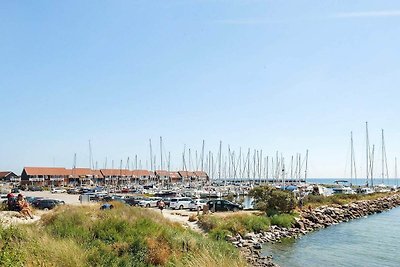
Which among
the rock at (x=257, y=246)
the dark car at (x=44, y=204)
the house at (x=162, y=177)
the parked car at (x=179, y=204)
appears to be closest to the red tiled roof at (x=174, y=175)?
the house at (x=162, y=177)

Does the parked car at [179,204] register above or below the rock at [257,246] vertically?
above

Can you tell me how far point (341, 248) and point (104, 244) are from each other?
63.8 ft

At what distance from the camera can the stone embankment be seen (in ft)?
89.3

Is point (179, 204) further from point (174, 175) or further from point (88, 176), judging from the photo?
point (174, 175)

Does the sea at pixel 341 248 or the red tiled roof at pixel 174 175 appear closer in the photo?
the sea at pixel 341 248

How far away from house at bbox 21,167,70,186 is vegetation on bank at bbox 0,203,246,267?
96889 millimetres

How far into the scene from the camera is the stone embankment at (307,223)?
27.2m

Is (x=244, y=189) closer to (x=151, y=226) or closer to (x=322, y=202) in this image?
(x=322, y=202)

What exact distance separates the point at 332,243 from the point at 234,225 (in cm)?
771

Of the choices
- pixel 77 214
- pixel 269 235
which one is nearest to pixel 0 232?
pixel 77 214

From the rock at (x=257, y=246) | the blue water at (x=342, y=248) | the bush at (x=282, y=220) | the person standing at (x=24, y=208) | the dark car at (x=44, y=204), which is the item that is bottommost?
the blue water at (x=342, y=248)

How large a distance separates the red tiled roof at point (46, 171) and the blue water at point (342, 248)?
93.7m

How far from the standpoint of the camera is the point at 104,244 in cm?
1827

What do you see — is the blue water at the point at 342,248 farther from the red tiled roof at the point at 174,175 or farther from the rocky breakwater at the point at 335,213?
the red tiled roof at the point at 174,175
